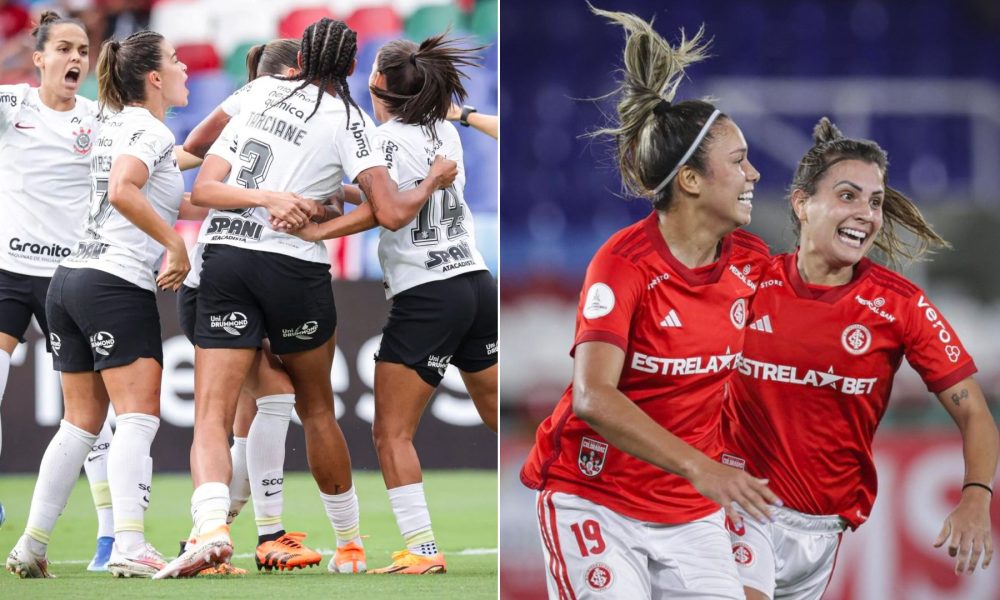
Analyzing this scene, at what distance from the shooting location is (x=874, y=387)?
3.15 metres

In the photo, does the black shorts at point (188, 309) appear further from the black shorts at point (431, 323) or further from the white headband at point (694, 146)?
the white headband at point (694, 146)

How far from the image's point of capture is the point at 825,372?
314 centimetres

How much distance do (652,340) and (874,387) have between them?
771mm

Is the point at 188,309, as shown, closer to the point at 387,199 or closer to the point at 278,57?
the point at 387,199

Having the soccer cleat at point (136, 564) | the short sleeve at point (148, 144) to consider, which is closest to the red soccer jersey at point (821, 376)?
the soccer cleat at point (136, 564)

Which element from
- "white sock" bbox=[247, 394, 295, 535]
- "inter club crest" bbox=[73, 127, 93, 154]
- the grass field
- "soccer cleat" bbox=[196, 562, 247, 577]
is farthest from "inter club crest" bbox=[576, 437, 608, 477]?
"inter club crest" bbox=[73, 127, 93, 154]

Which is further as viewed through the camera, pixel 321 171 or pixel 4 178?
pixel 4 178

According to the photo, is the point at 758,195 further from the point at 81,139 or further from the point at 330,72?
the point at 81,139

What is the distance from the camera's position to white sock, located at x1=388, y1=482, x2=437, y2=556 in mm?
4273

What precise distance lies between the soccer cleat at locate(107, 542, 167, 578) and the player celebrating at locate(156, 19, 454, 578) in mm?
210

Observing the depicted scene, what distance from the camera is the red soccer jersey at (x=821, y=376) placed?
313cm

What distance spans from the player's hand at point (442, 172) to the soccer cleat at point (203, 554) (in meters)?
1.24

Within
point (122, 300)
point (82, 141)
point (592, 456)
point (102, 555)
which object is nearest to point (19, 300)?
point (82, 141)

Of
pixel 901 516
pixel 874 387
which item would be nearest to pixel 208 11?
pixel 901 516
